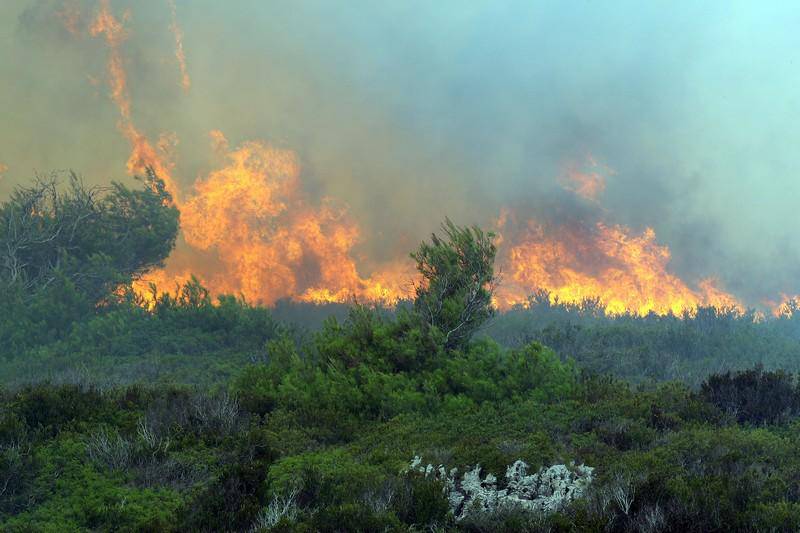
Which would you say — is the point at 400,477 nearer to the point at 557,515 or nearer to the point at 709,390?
the point at 557,515

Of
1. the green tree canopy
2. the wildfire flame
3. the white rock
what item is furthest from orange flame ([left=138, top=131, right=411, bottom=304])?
the white rock

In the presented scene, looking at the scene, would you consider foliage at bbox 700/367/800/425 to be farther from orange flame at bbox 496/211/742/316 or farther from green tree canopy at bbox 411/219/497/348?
orange flame at bbox 496/211/742/316

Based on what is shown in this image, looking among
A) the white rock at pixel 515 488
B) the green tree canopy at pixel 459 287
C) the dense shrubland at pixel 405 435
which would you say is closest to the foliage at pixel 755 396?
the dense shrubland at pixel 405 435

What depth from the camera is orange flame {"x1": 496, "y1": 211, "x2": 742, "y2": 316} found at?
4653cm

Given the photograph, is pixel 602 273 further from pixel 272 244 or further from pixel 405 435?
pixel 405 435

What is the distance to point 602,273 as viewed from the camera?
155ft

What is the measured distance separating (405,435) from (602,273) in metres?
35.7

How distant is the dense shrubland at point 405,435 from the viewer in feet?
30.7

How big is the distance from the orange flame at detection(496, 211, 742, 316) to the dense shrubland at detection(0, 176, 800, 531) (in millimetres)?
17541

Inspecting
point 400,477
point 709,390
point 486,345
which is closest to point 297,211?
point 486,345

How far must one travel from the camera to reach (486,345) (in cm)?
2012

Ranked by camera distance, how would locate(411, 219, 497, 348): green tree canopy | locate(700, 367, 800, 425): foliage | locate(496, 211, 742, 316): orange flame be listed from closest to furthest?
locate(700, 367, 800, 425): foliage < locate(411, 219, 497, 348): green tree canopy < locate(496, 211, 742, 316): orange flame

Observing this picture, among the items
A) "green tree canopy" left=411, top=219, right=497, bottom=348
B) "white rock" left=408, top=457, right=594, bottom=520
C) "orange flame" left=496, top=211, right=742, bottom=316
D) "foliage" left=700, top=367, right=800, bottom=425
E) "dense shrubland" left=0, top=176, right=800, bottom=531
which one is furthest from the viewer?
"orange flame" left=496, top=211, right=742, bottom=316

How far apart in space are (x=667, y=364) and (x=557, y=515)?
879 inches
